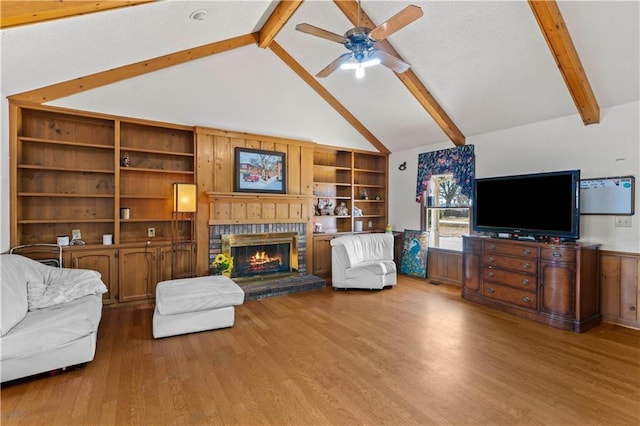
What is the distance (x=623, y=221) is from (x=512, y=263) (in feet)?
4.22

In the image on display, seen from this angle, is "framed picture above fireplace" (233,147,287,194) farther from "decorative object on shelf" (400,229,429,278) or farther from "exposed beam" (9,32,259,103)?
"decorative object on shelf" (400,229,429,278)

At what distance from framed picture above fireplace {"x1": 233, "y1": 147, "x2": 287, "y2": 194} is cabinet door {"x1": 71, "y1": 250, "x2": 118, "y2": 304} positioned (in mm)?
1985

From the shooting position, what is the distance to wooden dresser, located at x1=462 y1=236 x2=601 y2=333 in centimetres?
361

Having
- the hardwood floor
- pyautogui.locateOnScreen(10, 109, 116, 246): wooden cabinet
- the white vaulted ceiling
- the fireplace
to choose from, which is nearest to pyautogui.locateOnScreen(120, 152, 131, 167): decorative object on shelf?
pyautogui.locateOnScreen(10, 109, 116, 246): wooden cabinet

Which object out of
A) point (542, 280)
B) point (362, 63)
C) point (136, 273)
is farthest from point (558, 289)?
point (136, 273)

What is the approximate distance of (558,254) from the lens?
3713 millimetres

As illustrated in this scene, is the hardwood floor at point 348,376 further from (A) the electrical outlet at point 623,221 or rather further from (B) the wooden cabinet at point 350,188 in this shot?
(B) the wooden cabinet at point 350,188

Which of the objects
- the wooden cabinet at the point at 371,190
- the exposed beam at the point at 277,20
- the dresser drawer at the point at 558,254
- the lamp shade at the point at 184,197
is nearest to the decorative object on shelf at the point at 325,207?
the wooden cabinet at the point at 371,190

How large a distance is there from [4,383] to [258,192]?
3.65 metres

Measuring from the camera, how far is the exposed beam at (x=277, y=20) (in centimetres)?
356

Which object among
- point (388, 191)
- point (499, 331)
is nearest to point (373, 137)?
point (388, 191)

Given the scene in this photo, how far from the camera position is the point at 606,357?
9.72ft

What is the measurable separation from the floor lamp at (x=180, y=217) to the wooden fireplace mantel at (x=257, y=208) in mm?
315

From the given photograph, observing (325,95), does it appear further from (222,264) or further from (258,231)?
(222,264)
